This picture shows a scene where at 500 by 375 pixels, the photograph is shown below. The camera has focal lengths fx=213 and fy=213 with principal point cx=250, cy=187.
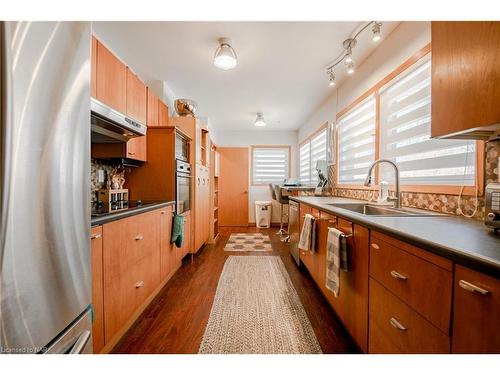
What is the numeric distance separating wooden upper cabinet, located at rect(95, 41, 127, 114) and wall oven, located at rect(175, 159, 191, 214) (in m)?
0.86

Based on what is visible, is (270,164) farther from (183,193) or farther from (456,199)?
(456,199)

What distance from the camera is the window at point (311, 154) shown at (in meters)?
3.97

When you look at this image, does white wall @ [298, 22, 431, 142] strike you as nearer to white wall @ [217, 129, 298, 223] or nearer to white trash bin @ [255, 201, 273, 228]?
white wall @ [217, 129, 298, 223]

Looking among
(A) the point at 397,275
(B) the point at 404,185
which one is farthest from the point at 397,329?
(B) the point at 404,185

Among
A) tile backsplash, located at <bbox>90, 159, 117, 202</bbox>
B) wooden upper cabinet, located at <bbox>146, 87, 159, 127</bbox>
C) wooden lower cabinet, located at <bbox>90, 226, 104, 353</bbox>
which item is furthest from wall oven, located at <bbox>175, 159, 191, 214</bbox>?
wooden lower cabinet, located at <bbox>90, 226, 104, 353</bbox>

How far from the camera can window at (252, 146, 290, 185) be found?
5816 millimetres

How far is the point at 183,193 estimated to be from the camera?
108 inches

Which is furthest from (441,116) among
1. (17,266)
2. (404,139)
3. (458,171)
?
(17,266)

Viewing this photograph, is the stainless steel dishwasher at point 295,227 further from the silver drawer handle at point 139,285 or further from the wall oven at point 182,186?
the silver drawer handle at point 139,285

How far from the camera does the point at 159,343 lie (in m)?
1.38

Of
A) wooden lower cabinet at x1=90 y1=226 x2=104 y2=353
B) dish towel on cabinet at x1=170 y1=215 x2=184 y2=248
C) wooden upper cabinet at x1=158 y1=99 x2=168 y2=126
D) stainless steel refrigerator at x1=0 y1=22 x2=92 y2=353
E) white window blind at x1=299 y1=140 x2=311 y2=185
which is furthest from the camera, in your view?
white window blind at x1=299 y1=140 x2=311 y2=185

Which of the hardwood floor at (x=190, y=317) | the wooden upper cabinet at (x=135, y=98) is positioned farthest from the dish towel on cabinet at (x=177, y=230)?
the wooden upper cabinet at (x=135, y=98)

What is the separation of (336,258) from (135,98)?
89.7 inches
